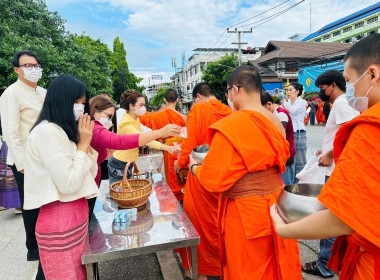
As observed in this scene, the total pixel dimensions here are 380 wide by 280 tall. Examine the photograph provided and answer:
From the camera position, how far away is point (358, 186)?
84 cm

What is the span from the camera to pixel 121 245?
5.54 feet

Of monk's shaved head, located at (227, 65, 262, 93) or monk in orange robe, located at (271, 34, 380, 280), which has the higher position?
monk's shaved head, located at (227, 65, 262, 93)

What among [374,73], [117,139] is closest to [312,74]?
[117,139]

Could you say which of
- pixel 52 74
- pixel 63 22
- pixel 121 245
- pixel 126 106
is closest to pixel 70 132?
pixel 121 245

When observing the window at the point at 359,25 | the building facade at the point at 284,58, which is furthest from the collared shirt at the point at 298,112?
the window at the point at 359,25

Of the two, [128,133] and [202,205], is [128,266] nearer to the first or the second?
[202,205]

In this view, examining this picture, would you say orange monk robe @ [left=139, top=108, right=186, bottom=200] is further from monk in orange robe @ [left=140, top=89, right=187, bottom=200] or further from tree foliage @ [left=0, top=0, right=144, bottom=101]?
tree foliage @ [left=0, top=0, right=144, bottom=101]

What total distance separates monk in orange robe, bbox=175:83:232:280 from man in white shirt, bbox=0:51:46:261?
155 centimetres

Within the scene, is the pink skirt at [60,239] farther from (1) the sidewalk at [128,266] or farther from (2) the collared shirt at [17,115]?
(2) the collared shirt at [17,115]

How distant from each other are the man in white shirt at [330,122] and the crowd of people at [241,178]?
1 cm

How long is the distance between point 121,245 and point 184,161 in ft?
4.78

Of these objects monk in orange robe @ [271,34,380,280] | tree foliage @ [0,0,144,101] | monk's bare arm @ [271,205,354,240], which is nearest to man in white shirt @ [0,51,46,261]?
monk's bare arm @ [271,205,354,240]

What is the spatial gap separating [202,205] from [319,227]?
169cm

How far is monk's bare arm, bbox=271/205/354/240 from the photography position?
2.96 feet
